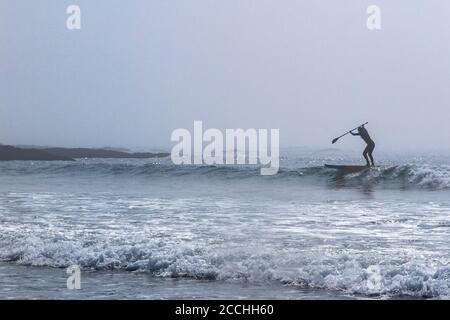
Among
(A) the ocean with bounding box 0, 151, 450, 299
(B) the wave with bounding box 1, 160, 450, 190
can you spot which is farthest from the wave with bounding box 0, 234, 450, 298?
(B) the wave with bounding box 1, 160, 450, 190

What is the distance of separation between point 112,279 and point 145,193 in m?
15.5

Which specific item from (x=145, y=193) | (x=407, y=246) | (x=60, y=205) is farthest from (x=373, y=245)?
(x=145, y=193)

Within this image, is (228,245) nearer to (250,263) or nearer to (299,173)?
(250,263)

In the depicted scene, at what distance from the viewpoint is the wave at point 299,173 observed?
26.7 metres

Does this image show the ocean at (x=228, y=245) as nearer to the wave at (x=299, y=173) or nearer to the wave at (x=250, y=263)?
the wave at (x=250, y=263)

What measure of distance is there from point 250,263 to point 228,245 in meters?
1.74

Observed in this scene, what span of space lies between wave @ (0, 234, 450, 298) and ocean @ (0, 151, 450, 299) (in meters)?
0.02

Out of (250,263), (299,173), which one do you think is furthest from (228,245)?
(299,173)

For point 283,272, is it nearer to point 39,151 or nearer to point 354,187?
point 354,187

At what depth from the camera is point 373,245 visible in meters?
11.0

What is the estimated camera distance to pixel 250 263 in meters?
9.44

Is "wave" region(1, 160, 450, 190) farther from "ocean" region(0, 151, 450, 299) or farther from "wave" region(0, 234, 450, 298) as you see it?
"wave" region(0, 234, 450, 298)

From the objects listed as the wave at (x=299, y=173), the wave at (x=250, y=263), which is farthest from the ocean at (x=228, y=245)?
the wave at (x=299, y=173)

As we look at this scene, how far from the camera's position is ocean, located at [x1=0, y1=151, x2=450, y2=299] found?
829cm
